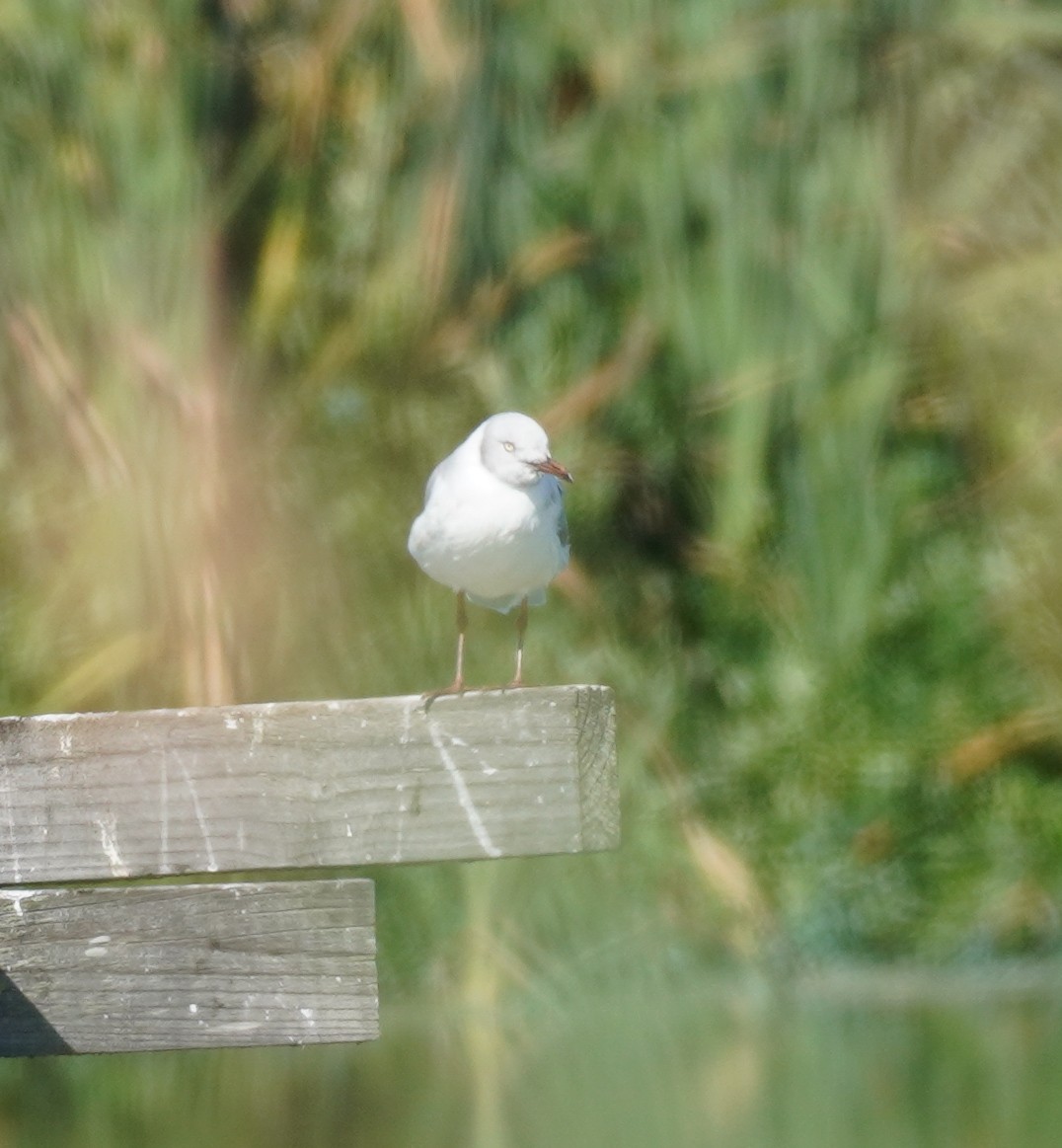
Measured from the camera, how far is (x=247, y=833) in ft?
4.78

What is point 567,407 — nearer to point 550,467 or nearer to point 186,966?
point 550,467

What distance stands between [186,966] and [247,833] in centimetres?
11

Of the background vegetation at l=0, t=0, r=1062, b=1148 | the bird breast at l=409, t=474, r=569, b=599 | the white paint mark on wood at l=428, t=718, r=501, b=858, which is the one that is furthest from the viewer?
the background vegetation at l=0, t=0, r=1062, b=1148

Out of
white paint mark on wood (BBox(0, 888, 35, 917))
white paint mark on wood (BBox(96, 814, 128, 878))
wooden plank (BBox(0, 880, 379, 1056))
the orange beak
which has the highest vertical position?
the orange beak

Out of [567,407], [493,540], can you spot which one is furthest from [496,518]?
[567,407]

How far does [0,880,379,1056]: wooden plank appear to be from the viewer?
1.46 meters

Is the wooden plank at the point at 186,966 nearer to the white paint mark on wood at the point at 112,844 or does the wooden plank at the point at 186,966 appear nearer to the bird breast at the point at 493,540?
the white paint mark on wood at the point at 112,844

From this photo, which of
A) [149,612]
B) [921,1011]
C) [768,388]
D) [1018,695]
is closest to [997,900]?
[921,1011]

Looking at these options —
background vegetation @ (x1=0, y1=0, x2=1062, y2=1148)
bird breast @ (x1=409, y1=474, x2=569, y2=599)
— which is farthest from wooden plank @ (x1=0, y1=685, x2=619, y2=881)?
background vegetation @ (x1=0, y1=0, x2=1062, y2=1148)

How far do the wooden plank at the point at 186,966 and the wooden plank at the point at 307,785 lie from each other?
3cm

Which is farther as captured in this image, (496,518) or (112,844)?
(496,518)

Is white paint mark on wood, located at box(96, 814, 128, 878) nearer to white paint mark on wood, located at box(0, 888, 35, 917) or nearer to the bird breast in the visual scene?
white paint mark on wood, located at box(0, 888, 35, 917)

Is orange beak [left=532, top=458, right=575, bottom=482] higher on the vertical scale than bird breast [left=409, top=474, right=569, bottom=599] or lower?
higher

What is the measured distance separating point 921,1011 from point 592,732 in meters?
2.13
